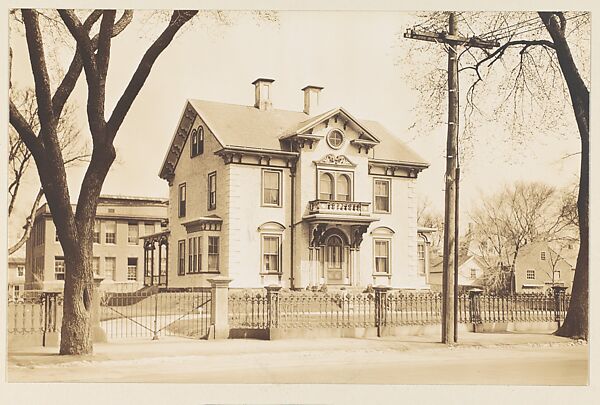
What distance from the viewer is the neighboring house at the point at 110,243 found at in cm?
836

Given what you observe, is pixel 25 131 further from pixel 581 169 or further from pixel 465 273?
pixel 581 169

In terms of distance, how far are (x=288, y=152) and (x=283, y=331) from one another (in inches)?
75.1

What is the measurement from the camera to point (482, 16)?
28.9 feet

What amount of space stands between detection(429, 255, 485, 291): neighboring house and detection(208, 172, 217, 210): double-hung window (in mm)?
2448

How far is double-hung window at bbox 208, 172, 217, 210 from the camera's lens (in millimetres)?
8938

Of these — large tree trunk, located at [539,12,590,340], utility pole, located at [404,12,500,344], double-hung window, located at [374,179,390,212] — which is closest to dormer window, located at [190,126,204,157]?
double-hung window, located at [374,179,390,212]

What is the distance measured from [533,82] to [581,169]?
1063 mm

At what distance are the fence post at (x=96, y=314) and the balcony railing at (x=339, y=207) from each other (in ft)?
7.61

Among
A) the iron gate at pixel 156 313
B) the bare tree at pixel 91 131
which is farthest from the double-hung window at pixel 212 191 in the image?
the bare tree at pixel 91 131

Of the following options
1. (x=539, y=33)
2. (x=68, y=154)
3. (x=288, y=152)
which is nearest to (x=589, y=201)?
(x=539, y=33)

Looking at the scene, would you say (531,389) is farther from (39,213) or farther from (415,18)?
(39,213)

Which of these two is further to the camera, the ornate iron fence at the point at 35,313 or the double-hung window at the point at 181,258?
the double-hung window at the point at 181,258

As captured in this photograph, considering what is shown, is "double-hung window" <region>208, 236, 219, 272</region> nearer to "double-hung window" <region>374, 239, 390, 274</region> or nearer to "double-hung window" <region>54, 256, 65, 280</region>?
"double-hung window" <region>54, 256, 65, 280</region>

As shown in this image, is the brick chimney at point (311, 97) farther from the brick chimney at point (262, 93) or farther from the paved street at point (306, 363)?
the paved street at point (306, 363)
